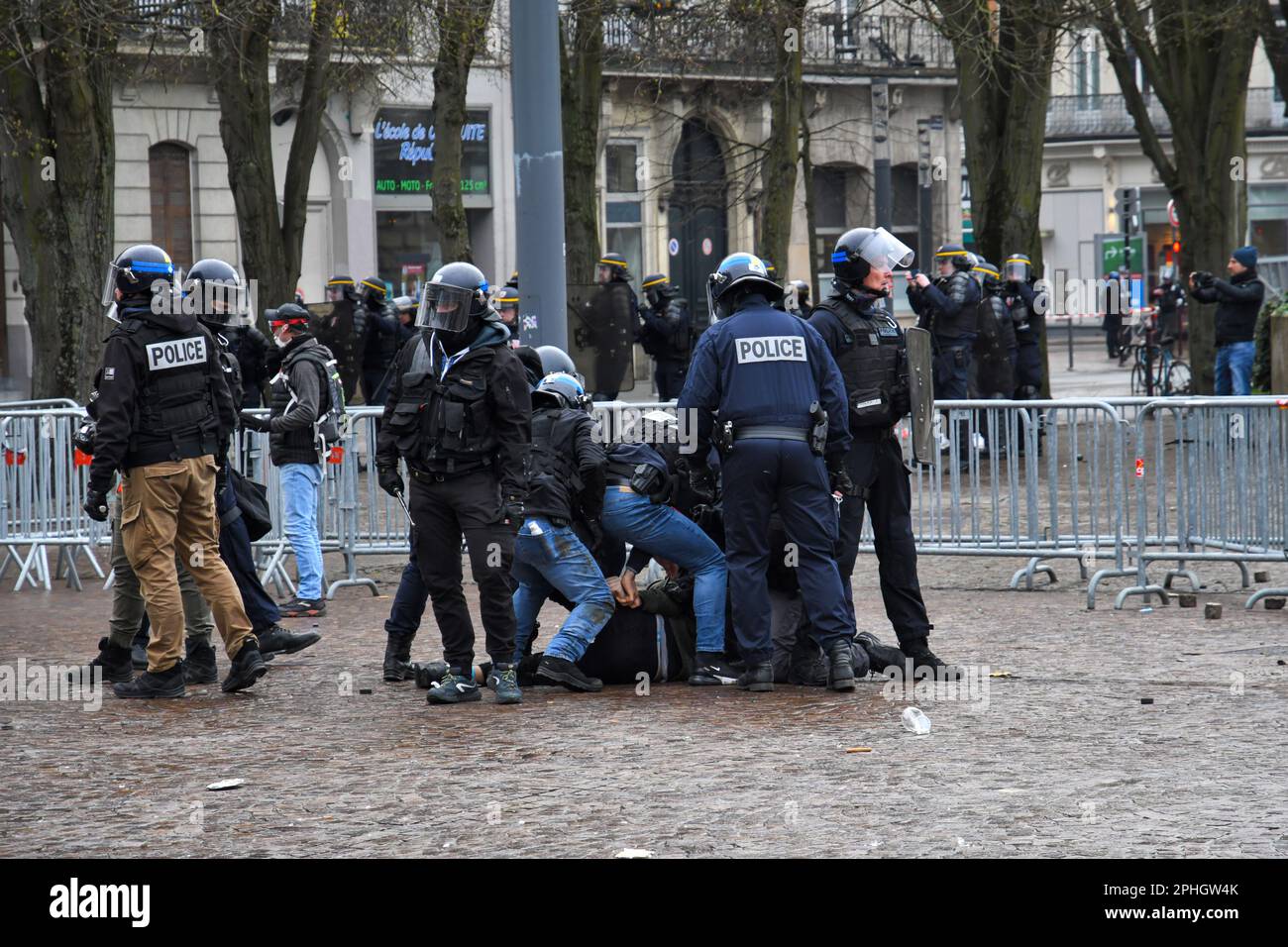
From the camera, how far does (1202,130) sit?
73.0 ft

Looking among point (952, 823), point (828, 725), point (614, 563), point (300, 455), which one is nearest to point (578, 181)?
point (300, 455)

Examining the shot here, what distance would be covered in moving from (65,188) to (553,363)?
8.70 m

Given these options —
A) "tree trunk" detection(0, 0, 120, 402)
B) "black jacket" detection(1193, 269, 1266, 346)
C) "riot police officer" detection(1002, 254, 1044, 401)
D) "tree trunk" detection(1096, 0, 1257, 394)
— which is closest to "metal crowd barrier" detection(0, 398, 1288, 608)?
"tree trunk" detection(0, 0, 120, 402)

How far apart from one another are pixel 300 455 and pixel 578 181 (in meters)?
10.8

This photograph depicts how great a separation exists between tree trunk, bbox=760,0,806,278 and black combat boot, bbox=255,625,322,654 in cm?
1300

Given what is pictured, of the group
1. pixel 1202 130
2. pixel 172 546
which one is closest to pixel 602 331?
pixel 1202 130

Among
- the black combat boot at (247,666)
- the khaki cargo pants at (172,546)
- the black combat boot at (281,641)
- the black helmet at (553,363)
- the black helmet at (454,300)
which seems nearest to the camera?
the black helmet at (454,300)

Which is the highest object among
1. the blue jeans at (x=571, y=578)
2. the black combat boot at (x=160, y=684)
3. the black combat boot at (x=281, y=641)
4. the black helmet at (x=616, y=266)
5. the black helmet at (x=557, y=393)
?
the black helmet at (x=616, y=266)

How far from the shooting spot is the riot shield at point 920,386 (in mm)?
9031

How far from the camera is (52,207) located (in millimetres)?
16656

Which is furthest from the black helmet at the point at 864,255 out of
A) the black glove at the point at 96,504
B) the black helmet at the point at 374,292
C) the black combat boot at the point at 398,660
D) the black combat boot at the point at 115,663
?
the black helmet at the point at 374,292

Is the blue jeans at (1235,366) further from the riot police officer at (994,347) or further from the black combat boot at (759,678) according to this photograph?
the black combat boot at (759,678)

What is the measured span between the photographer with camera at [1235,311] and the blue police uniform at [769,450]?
37.7 feet

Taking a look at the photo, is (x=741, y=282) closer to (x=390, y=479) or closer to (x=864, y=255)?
(x=864, y=255)
